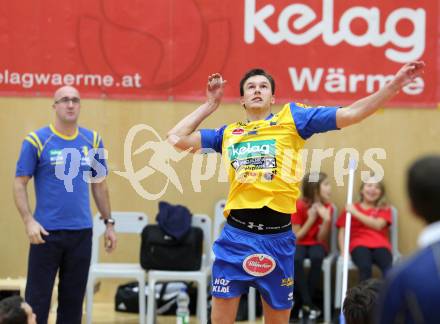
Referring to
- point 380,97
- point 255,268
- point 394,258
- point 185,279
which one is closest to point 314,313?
point 394,258

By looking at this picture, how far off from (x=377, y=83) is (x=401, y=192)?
1025 mm

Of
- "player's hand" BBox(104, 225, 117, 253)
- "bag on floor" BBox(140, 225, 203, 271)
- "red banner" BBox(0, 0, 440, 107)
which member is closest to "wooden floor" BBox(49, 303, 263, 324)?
"bag on floor" BBox(140, 225, 203, 271)

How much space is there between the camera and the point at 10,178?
7.94m

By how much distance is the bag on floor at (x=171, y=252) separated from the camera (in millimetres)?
7039

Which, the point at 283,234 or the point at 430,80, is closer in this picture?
the point at 283,234

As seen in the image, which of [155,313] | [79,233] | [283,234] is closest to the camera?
[283,234]

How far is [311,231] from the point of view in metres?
7.53

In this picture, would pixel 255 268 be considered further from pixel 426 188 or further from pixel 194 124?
pixel 426 188

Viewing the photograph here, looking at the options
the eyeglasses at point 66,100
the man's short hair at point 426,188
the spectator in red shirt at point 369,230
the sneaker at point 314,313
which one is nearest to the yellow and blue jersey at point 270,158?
the eyeglasses at point 66,100

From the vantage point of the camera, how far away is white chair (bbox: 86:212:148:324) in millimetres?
7000

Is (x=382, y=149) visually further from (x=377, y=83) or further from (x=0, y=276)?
(x=0, y=276)

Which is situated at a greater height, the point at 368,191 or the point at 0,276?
the point at 368,191

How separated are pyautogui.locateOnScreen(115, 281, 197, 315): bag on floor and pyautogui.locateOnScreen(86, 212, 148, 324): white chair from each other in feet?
0.94

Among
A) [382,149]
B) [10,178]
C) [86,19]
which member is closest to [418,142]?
[382,149]
